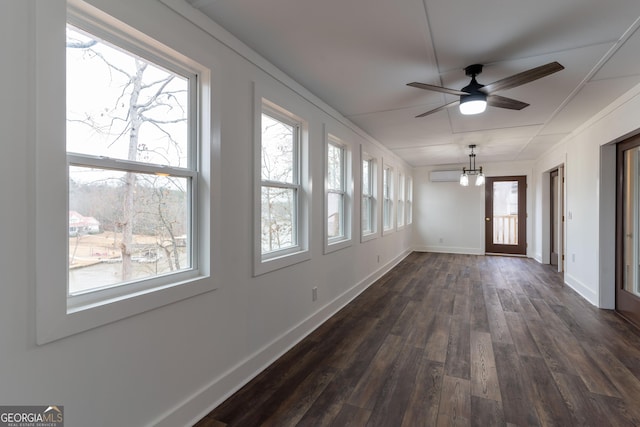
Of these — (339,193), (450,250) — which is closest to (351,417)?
(339,193)

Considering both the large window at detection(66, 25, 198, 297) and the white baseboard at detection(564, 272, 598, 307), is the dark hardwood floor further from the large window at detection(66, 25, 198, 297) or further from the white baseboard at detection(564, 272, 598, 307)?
the large window at detection(66, 25, 198, 297)

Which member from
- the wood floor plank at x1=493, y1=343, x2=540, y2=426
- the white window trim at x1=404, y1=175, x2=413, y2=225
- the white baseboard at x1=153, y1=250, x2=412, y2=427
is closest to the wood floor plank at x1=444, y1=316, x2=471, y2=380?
the wood floor plank at x1=493, y1=343, x2=540, y2=426

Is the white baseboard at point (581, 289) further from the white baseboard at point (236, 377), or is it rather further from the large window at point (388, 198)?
the white baseboard at point (236, 377)

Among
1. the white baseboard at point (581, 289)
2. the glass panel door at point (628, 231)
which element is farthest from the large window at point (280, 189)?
the white baseboard at point (581, 289)

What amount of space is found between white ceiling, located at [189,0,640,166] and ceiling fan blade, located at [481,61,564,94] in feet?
0.73

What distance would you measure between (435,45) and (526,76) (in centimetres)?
66

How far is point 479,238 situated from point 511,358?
6014mm

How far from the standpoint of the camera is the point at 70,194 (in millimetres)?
1328

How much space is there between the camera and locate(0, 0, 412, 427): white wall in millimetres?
1088

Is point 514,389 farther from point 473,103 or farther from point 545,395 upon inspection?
point 473,103

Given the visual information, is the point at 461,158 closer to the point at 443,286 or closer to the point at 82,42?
the point at 443,286

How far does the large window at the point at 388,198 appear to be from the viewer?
6.03 meters

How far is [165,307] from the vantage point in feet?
5.42

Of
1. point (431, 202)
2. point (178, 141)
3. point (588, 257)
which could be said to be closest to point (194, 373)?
point (178, 141)
